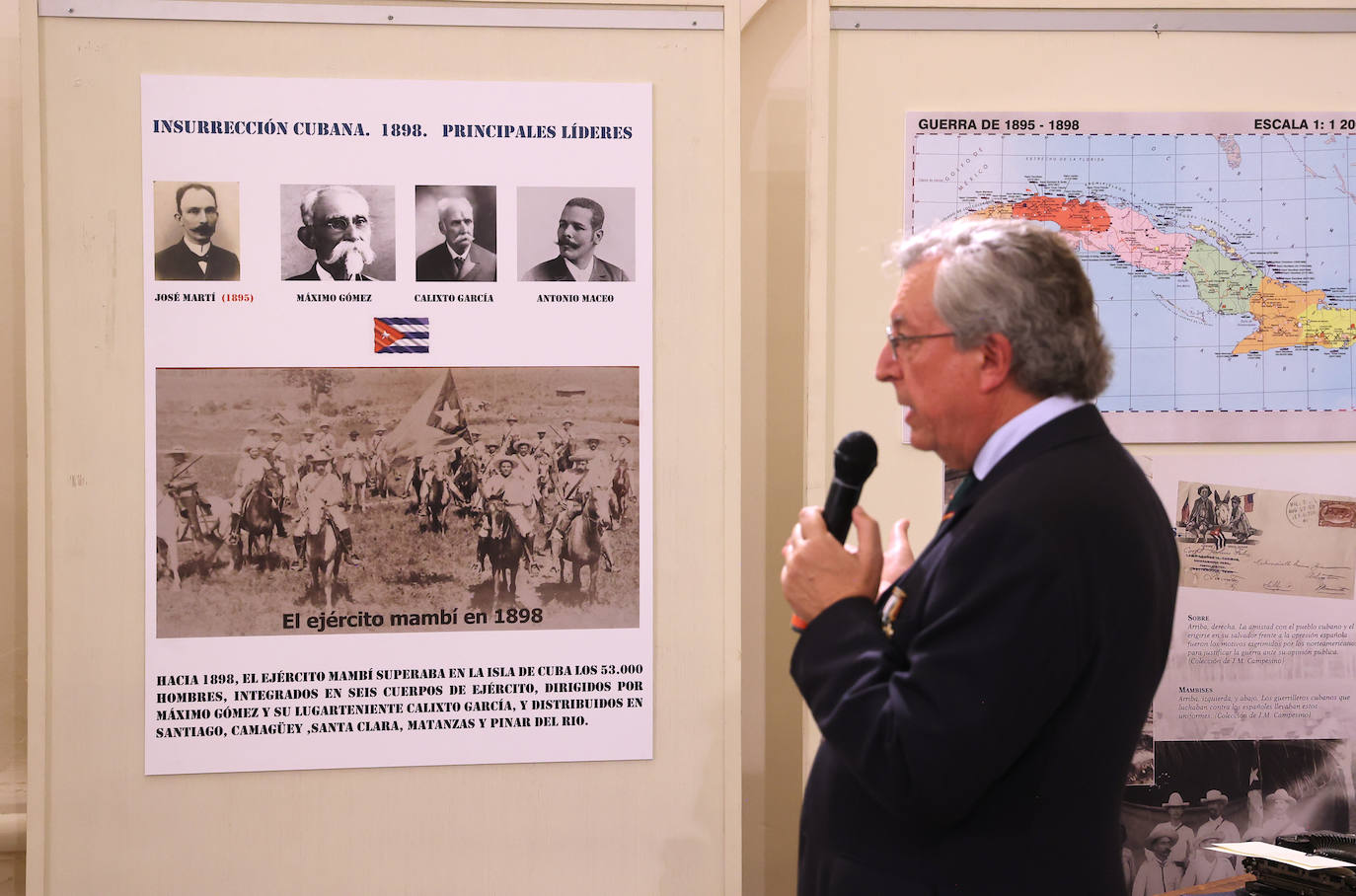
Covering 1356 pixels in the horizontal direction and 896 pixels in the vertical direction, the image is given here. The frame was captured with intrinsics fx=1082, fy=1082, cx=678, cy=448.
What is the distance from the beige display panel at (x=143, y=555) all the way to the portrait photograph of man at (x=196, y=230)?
7 cm

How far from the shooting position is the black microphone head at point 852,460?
5.94 feet

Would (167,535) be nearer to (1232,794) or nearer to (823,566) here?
(823,566)

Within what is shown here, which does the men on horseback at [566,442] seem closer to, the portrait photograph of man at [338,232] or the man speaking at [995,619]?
the portrait photograph of man at [338,232]

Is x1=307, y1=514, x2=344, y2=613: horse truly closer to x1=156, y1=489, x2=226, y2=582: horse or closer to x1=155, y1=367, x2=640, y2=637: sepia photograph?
x1=155, y1=367, x2=640, y2=637: sepia photograph

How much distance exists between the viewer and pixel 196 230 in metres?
2.59

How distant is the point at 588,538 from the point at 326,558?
64 cm

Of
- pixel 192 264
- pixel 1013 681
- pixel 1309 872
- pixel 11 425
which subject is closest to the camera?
pixel 1013 681

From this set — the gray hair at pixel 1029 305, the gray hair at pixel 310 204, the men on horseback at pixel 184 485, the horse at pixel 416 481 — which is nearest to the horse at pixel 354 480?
the horse at pixel 416 481

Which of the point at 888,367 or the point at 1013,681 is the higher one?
the point at 888,367

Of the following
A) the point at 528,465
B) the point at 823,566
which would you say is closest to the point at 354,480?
the point at 528,465

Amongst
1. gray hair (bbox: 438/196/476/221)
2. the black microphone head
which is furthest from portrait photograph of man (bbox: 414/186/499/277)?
the black microphone head

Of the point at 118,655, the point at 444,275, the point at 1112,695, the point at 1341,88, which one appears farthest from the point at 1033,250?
the point at 118,655

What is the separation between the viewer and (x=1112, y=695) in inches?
58.2

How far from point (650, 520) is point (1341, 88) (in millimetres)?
2134
